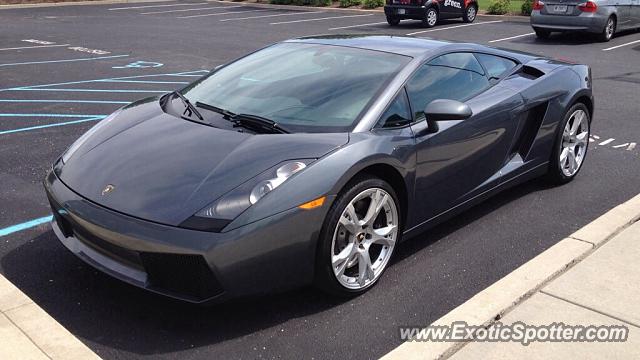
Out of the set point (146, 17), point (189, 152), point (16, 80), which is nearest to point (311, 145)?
point (189, 152)

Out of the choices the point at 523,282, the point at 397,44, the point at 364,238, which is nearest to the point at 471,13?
the point at 397,44

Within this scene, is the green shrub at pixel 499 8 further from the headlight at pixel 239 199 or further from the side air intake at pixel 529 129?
the headlight at pixel 239 199

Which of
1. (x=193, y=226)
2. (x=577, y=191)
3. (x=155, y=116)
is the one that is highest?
(x=155, y=116)

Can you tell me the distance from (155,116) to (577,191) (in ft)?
11.3

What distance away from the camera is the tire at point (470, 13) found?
66.4 feet

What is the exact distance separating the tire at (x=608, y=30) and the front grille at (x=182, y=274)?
48.8ft

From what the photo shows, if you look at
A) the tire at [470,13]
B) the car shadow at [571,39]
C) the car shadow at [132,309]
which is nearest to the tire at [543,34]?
the car shadow at [571,39]

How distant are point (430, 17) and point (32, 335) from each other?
17.9 meters

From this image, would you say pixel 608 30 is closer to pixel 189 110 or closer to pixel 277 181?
pixel 189 110

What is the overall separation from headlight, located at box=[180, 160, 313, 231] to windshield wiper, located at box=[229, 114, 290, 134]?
1.25 feet

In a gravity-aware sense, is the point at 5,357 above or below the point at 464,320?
above

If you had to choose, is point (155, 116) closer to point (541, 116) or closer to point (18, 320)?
point (18, 320)

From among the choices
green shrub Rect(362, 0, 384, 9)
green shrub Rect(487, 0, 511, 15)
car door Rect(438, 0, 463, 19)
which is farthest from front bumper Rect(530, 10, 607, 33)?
green shrub Rect(362, 0, 384, 9)

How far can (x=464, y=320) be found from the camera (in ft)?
10.6
